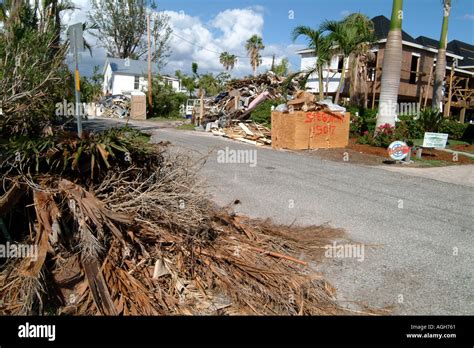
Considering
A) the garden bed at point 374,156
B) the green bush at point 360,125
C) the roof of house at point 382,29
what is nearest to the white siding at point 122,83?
the roof of house at point 382,29

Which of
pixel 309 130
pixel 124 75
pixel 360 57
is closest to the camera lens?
pixel 309 130

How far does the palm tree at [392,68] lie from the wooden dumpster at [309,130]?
5.14 ft

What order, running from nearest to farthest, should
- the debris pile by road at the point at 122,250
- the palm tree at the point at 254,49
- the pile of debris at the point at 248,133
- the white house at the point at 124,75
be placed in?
the debris pile by road at the point at 122,250 < the pile of debris at the point at 248,133 < the white house at the point at 124,75 < the palm tree at the point at 254,49

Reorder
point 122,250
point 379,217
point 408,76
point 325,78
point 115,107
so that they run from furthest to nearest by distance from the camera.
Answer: point 115,107, point 325,78, point 408,76, point 379,217, point 122,250

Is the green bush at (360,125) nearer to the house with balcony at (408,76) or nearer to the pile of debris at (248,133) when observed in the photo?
the pile of debris at (248,133)

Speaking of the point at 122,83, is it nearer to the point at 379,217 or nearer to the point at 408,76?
A: the point at 408,76

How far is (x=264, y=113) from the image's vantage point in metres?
20.4

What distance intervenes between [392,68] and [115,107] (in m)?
26.5

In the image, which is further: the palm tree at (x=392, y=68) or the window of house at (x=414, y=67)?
the window of house at (x=414, y=67)

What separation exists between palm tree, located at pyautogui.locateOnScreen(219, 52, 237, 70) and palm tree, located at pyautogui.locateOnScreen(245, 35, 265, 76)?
6003 millimetres

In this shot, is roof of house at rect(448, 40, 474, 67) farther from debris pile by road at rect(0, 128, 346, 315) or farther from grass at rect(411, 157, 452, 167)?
debris pile by road at rect(0, 128, 346, 315)

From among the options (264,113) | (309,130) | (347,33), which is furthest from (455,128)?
(309,130)

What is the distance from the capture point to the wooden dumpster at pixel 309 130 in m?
15.9
